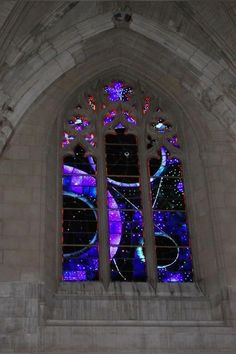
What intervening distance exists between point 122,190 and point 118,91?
6.70 feet

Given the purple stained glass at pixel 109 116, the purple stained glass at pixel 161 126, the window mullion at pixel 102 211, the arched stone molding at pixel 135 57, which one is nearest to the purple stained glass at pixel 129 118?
the purple stained glass at pixel 109 116

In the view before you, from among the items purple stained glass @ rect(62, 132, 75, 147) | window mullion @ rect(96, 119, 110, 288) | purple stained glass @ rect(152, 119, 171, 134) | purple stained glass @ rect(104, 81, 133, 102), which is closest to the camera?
window mullion @ rect(96, 119, 110, 288)

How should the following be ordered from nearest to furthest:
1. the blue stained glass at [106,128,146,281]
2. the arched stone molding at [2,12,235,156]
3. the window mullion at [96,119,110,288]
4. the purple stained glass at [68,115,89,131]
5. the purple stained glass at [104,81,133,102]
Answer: the window mullion at [96,119,110,288], the blue stained glass at [106,128,146,281], the arched stone molding at [2,12,235,156], the purple stained glass at [68,115,89,131], the purple stained glass at [104,81,133,102]

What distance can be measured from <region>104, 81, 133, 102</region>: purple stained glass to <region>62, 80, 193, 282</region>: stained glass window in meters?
0.02

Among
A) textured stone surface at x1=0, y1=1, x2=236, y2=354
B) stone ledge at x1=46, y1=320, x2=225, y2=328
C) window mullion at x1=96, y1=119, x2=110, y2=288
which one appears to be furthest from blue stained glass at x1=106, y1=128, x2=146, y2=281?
stone ledge at x1=46, y1=320, x2=225, y2=328

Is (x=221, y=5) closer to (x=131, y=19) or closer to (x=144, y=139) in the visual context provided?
(x=131, y=19)

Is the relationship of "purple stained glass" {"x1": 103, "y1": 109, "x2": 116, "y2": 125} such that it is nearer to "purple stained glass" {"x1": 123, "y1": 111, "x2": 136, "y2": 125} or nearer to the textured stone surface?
"purple stained glass" {"x1": 123, "y1": 111, "x2": 136, "y2": 125}

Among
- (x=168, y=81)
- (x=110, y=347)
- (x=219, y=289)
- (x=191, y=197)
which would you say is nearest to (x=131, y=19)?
(x=168, y=81)

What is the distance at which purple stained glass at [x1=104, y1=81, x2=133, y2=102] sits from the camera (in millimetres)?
11964

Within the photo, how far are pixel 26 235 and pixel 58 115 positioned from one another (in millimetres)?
2423

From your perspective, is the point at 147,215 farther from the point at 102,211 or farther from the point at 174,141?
the point at 174,141

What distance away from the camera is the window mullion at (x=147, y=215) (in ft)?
33.3

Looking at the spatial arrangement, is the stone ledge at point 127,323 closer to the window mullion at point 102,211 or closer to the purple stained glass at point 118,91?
the window mullion at point 102,211

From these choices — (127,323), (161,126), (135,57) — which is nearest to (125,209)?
(161,126)
